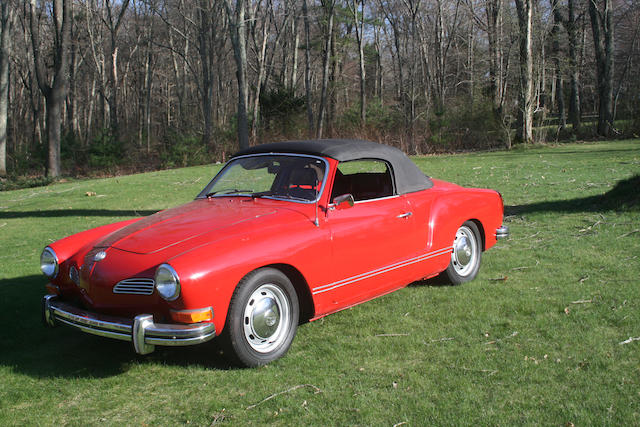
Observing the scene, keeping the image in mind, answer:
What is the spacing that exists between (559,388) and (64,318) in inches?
135

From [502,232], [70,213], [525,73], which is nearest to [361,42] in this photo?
[525,73]

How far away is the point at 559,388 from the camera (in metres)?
3.36

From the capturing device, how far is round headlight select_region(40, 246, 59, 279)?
450cm

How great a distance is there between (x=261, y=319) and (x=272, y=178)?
1656 mm

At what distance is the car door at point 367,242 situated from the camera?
4.45 m

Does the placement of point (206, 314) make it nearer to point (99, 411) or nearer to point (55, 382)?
point (99, 411)

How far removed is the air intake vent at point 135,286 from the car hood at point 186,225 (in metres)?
0.25

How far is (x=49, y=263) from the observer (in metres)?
4.56

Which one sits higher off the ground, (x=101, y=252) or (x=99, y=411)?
(x=101, y=252)

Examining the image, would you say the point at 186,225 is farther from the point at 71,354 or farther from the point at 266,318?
the point at 71,354

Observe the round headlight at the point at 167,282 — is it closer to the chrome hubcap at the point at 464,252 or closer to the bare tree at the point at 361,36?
the chrome hubcap at the point at 464,252

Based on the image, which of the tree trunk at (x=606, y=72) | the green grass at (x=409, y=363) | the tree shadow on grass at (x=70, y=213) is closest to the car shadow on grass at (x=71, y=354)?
the green grass at (x=409, y=363)

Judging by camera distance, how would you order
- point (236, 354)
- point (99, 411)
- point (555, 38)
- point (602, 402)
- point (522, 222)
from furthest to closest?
1. point (555, 38)
2. point (522, 222)
3. point (236, 354)
4. point (99, 411)
5. point (602, 402)

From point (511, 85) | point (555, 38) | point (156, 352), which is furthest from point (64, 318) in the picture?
point (555, 38)
